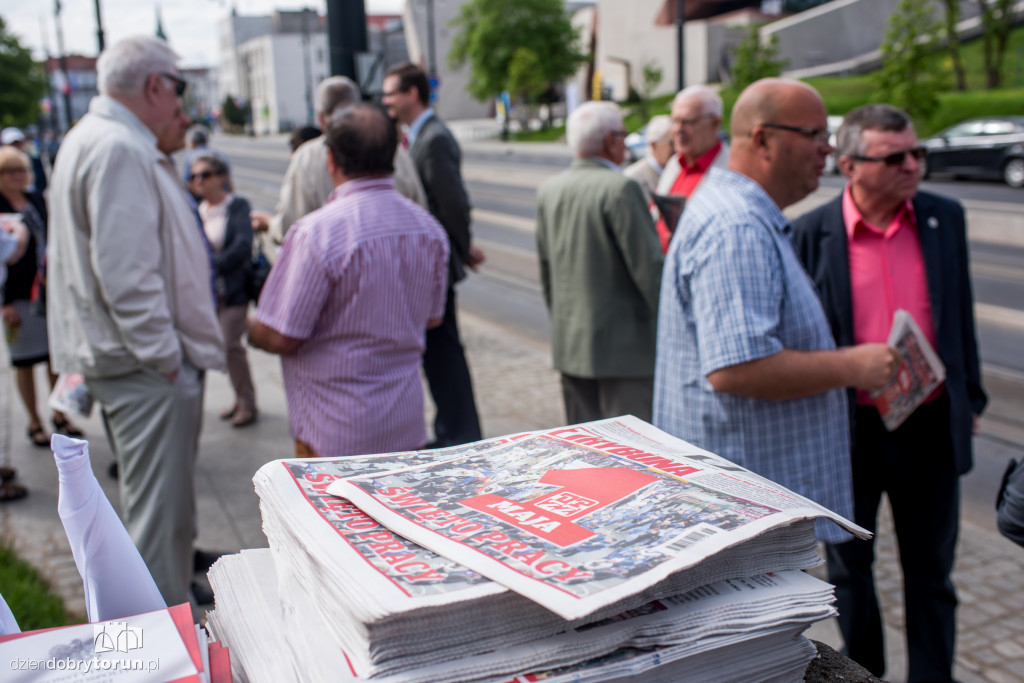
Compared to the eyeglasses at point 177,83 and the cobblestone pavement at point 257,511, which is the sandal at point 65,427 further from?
the eyeglasses at point 177,83

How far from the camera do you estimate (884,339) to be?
3.07 metres

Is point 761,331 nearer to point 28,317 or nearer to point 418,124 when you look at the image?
point 418,124

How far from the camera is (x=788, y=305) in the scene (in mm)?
2340

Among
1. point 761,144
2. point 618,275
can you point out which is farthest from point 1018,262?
point 761,144

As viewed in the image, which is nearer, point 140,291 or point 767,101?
point 767,101

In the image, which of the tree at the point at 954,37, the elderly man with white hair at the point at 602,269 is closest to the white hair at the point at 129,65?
the elderly man with white hair at the point at 602,269

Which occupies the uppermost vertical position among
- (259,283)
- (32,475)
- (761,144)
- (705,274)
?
(761,144)

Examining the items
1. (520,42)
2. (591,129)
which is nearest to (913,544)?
(591,129)

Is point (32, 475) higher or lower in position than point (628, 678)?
lower

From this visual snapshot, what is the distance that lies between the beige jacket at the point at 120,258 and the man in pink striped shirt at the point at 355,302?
0.32 metres

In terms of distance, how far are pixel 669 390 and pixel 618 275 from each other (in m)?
1.81

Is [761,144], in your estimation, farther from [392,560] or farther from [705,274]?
[392,560]

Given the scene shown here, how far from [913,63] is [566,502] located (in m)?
30.8

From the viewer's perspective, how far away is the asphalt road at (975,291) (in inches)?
224
